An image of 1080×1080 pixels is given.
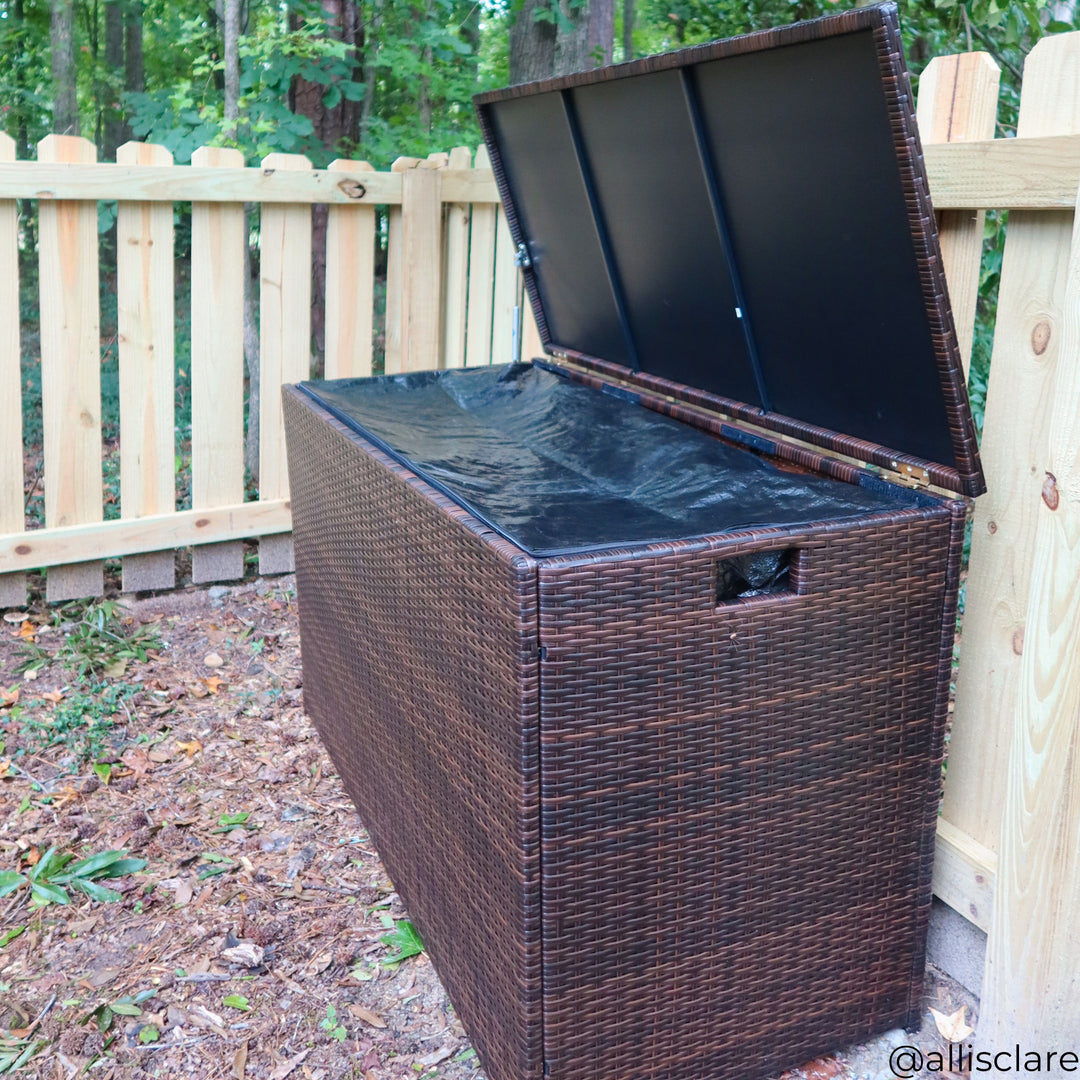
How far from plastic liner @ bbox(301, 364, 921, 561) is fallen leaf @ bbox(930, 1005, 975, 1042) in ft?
3.04

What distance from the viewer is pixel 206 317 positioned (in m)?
3.61

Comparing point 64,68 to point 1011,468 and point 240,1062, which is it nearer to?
point 240,1062

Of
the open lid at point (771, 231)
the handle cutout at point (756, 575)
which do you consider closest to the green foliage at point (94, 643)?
the open lid at point (771, 231)

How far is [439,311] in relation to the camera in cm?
412

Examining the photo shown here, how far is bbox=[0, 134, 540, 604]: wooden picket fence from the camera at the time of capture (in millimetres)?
3316

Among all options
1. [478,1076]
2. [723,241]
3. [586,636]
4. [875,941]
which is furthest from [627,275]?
[478,1076]

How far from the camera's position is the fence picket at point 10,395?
3.19m

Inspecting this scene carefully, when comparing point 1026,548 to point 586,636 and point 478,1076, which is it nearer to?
point 586,636

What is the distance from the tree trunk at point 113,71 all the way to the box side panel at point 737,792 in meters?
10.6

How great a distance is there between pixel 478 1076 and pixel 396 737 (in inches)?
23.8

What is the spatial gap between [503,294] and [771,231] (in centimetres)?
208

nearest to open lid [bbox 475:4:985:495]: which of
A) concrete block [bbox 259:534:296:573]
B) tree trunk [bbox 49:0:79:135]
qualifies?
concrete block [bbox 259:534:296:573]

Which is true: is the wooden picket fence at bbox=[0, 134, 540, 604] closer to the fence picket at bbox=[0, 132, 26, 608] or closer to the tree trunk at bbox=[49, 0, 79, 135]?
the fence picket at bbox=[0, 132, 26, 608]

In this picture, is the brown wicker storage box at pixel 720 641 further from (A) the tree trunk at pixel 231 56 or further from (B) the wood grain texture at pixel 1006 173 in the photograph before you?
(A) the tree trunk at pixel 231 56
